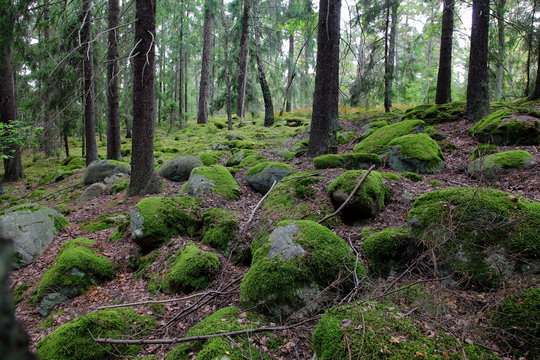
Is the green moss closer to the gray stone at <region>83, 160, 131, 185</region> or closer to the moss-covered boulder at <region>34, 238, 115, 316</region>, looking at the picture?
the moss-covered boulder at <region>34, 238, 115, 316</region>

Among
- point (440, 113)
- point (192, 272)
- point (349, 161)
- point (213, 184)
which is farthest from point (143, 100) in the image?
point (440, 113)

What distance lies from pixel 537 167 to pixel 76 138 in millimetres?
35585

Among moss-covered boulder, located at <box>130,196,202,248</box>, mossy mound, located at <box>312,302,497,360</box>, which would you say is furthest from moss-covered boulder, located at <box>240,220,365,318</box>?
moss-covered boulder, located at <box>130,196,202,248</box>

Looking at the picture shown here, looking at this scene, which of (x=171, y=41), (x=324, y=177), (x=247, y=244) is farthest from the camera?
(x=171, y=41)

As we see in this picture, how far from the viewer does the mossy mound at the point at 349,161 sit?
7.19 metres

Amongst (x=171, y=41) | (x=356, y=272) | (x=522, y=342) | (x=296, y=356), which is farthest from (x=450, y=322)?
(x=171, y=41)

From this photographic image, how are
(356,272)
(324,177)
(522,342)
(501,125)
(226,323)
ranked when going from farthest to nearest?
(501,125) → (324,177) → (356,272) → (226,323) → (522,342)

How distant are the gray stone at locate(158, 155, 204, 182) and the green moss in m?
3.68

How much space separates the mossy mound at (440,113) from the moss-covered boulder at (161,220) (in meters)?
9.14

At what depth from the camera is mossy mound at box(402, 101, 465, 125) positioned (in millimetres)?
10703

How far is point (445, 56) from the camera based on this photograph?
11.9 m

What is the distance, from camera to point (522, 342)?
8.34ft

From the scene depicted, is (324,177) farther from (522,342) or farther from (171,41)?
(171,41)

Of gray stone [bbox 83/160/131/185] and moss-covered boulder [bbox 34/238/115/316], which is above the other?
gray stone [bbox 83/160/131/185]
